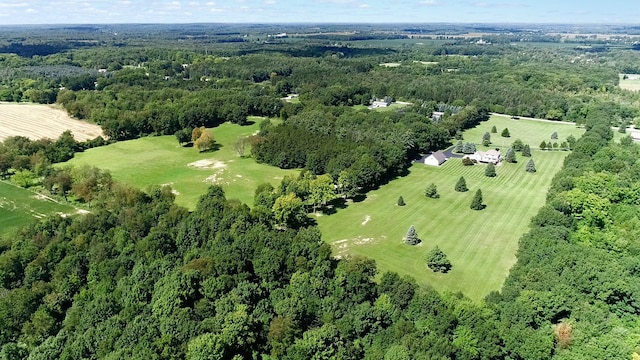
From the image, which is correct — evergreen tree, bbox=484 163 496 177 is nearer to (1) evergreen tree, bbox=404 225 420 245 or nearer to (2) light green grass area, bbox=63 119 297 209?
(1) evergreen tree, bbox=404 225 420 245

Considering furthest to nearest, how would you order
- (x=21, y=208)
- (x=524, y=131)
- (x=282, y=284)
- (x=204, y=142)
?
(x=524, y=131) < (x=204, y=142) < (x=21, y=208) < (x=282, y=284)

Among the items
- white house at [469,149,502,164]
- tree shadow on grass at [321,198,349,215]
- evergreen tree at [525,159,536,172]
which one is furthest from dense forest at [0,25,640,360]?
white house at [469,149,502,164]

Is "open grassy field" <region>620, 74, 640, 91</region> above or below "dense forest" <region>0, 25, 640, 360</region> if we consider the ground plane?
above

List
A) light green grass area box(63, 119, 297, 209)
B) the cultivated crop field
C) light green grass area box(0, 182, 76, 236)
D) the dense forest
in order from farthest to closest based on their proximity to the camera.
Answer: the cultivated crop field
light green grass area box(63, 119, 297, 209)
light green grass area box(0, 182, 76, 236)
the dense forest

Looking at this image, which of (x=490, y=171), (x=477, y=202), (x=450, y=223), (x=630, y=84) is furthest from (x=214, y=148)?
(x=630, y=84)

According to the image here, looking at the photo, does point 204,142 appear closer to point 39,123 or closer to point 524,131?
→ point 39,123

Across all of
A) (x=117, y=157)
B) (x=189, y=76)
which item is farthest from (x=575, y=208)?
(x=189, y=76)

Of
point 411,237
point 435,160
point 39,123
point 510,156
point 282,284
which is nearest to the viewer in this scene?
point 282,284

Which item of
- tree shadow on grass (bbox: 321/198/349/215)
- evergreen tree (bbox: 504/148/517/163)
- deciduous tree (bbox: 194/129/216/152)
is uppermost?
deciduous tree (bbox: 194/129/216/152)
